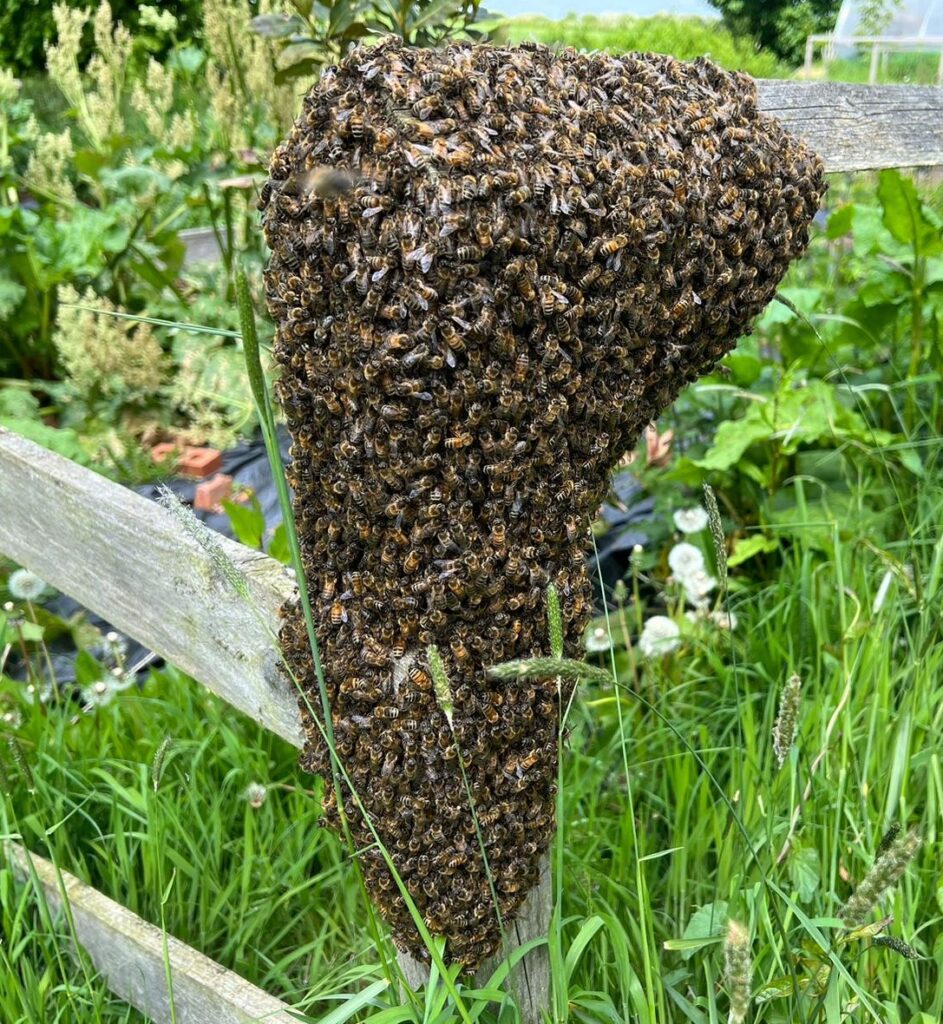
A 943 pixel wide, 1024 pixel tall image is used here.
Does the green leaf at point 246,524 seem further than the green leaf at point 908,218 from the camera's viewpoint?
No

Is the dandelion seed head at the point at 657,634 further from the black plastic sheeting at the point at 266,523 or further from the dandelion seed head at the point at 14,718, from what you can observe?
the dandelion seed head at the point at 14,718

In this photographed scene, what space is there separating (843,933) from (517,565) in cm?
56

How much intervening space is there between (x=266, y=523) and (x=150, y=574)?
1917mm

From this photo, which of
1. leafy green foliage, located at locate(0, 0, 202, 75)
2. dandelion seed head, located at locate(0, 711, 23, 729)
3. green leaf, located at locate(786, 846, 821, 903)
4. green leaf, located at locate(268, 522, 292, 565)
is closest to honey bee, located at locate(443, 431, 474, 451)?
green leaf, located at locate(786, 846, 821, 903)

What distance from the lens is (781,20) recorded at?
21.7 meters

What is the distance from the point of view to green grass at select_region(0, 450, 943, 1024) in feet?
5.28

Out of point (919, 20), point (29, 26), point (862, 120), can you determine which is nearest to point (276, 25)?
point (862, 120)

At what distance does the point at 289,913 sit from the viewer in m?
2.03

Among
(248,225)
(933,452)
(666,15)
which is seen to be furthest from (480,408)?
(666,15)

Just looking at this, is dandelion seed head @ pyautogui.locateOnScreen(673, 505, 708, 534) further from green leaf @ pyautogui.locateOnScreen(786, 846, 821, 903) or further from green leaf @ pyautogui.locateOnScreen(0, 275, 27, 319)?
green leaf @ pyautogui.locateOnScreen(0, 275, 27, 319)

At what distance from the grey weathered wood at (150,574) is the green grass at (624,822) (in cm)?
31

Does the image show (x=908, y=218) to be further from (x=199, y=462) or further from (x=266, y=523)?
(x=199, y=462)

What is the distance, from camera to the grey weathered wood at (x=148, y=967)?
1.59 metres

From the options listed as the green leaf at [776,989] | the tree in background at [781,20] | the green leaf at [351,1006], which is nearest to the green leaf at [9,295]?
the green leaf at [351,1006]
